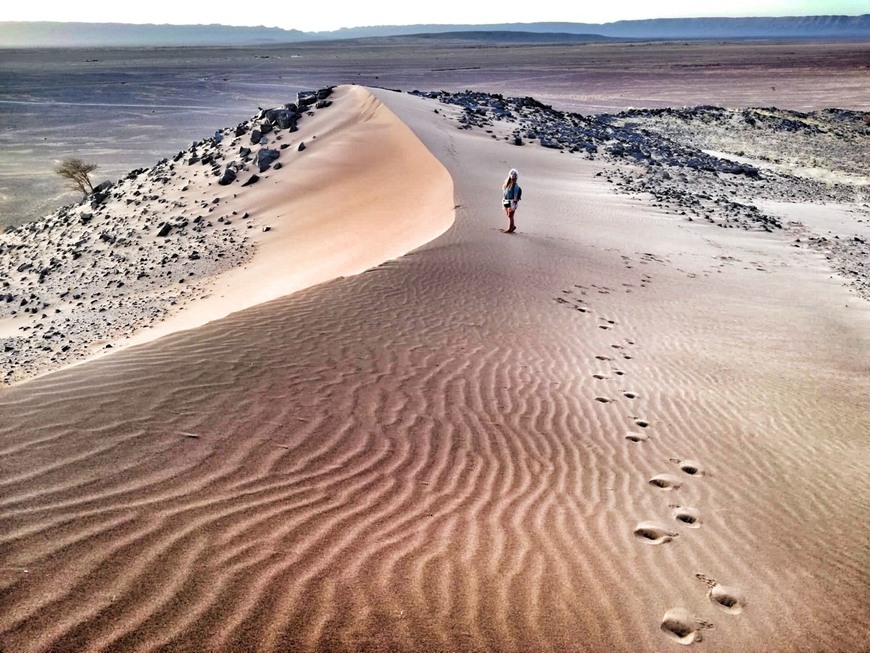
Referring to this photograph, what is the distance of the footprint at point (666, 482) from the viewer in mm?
4629

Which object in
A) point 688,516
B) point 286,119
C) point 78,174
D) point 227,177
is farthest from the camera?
point 78,174

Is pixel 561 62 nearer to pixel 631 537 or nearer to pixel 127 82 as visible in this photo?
pixel 127 82

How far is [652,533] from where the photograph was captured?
393cm

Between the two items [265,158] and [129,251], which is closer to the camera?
[129,251]

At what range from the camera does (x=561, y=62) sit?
95625 mm

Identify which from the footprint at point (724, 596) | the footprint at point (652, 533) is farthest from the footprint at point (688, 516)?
the footprint at point (724, 596)

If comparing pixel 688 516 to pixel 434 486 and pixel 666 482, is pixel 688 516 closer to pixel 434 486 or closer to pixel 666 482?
pixel 666 482

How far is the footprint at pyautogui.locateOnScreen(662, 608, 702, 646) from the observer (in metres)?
3.02

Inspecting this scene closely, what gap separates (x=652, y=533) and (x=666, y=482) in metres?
0.87

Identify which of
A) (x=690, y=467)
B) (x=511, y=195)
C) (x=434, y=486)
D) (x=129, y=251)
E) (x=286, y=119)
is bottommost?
(x=690, y=467)

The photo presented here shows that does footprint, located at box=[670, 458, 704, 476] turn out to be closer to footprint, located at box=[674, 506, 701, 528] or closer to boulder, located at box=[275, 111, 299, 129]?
footprint, located at box=[674, 506, 701, 528]

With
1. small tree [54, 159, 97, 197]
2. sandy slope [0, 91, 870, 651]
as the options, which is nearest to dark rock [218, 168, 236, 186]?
sandy slope [0, 91, 870, 651]

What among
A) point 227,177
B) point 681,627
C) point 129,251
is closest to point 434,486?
point 681,627

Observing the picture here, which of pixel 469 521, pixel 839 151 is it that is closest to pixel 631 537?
pixel 469 521
